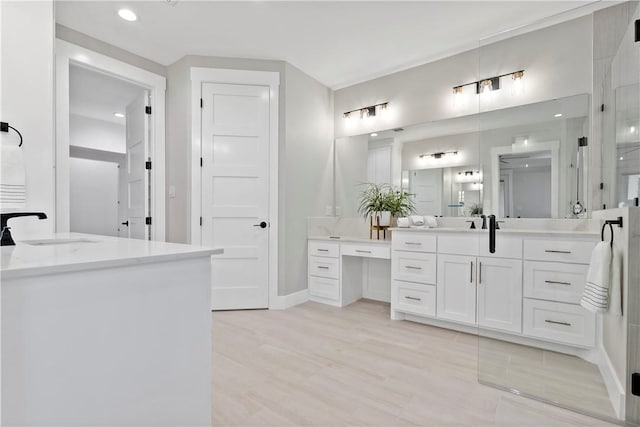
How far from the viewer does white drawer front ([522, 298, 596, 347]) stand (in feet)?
6.60

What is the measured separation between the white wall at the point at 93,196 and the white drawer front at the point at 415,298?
18.6 ft

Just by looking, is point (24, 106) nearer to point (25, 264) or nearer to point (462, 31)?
point (25, 264)

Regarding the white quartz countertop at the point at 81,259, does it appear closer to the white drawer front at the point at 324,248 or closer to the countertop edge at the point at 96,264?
the countertop edge at the point at 96,264

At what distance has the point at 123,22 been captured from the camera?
9.14 ft

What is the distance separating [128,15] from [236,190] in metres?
1.74

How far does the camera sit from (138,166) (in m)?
3.67

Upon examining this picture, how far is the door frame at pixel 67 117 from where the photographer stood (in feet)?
9.04

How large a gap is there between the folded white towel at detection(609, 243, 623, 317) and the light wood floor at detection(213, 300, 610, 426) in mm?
563

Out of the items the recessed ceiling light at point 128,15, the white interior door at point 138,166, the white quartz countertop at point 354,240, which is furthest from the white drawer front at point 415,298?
the recessed ceiling light at point 128,15

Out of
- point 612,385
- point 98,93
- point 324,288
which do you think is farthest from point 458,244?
point 98,93

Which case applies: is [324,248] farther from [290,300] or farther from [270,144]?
[270,144]

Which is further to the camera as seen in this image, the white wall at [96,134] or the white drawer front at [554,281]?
the white wall at [96,134]

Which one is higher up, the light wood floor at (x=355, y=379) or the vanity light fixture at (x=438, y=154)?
the vanity light fixture at (x=438, y=154)

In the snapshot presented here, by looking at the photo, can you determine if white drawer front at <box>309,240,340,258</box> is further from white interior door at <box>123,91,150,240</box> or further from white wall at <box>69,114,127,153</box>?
white wall at <box>69,114,127,153</box>
